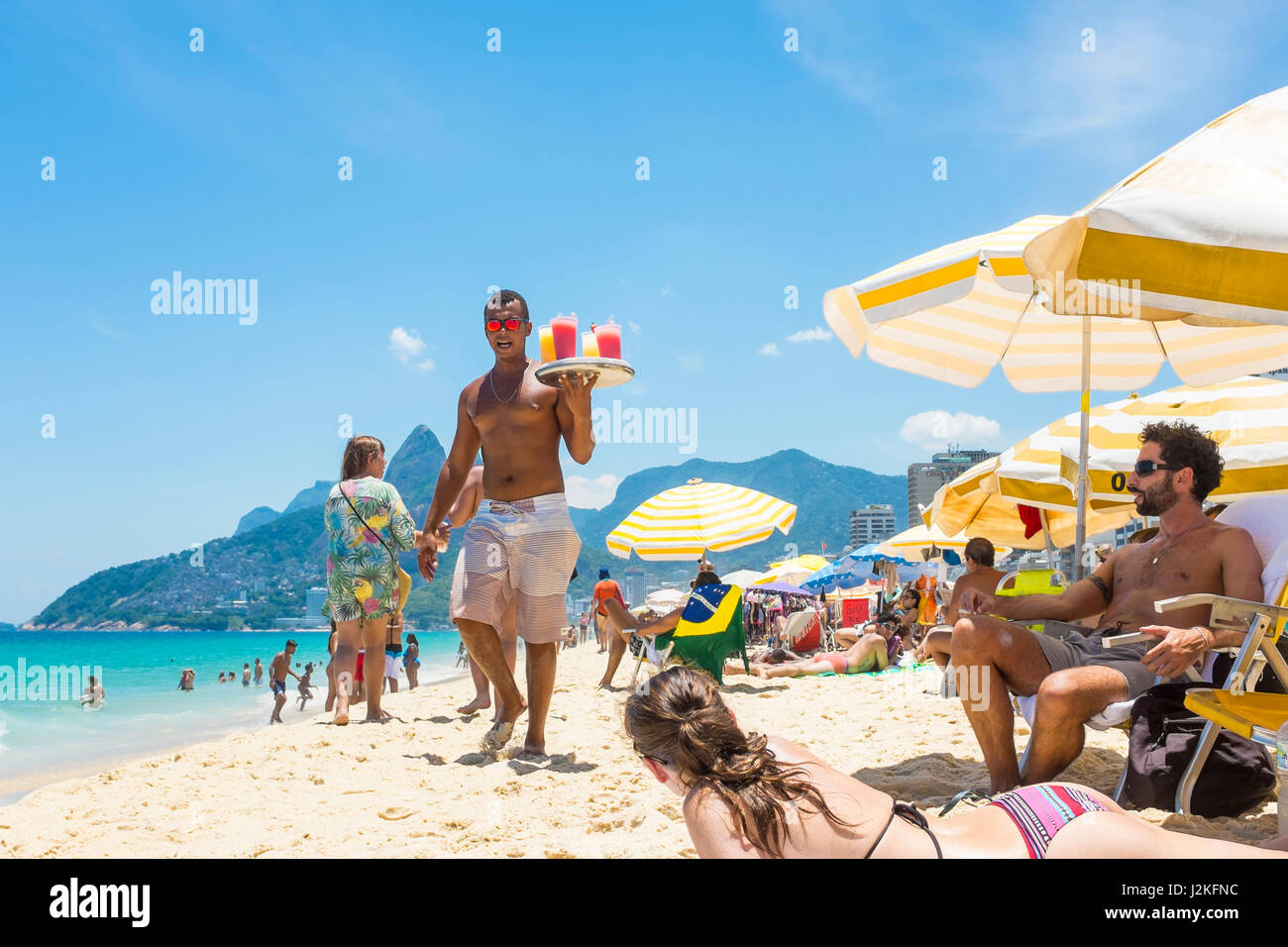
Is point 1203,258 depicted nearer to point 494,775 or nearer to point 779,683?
point 494,775

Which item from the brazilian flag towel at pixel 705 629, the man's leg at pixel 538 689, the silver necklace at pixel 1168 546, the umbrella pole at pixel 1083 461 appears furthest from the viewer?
the brazilian flag towel at pixel 705 629

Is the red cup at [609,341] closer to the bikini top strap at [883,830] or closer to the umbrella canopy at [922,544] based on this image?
the bikini top strap at [883,830]

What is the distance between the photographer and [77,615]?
403 feet

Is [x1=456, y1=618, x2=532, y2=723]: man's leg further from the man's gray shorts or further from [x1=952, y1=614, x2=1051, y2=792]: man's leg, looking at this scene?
the man's gray shorts

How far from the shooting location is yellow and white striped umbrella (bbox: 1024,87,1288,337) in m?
2.28

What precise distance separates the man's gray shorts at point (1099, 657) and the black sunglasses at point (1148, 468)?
2.22 feet

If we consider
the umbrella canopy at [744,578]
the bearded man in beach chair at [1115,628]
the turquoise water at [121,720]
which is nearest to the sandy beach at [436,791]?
the bearded man in beach chair at [1115,628]

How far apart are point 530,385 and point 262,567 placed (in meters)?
103

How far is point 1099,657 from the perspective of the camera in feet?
9.42

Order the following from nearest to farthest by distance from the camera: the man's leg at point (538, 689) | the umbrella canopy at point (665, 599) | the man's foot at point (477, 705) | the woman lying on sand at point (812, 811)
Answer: the woman lying on sand at point (812, 811), the man's leg at point (538, 689), the man's foot at point (477, 705), the umbrella canopy at point (665, 599)

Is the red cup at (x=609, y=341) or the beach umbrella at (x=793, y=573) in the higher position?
the red cup at (x=609, y=341)

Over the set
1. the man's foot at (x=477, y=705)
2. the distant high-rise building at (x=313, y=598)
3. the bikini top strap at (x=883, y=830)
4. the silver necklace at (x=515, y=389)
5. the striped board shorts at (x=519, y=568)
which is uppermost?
the silver necklace at (x=515, y=389)

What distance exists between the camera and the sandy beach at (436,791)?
267cm
